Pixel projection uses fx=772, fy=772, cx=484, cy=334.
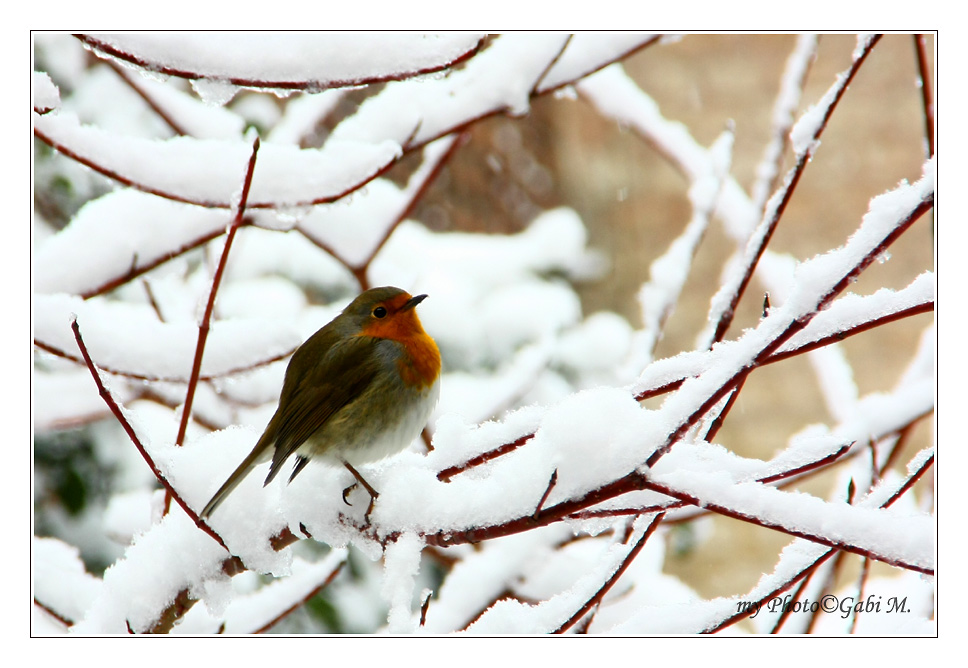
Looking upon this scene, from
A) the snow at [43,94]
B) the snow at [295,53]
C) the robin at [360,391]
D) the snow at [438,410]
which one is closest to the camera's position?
the snow at [438,410]

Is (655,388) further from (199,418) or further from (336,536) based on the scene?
(199,418)

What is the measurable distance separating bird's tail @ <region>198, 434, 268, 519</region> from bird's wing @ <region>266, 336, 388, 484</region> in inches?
3.1

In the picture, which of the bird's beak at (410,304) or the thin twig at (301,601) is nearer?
the thin twig at (301,601)

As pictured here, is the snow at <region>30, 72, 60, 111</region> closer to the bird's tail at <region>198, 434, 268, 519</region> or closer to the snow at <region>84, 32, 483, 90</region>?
the snow at <region>84, 32, 483, 90</region>

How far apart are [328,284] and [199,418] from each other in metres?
1.09

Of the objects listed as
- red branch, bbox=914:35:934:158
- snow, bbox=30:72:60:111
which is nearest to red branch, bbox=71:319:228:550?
snow, bbox=30:72:60:111

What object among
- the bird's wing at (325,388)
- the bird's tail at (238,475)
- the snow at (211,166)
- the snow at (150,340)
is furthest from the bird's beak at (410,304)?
the bird's tail at (238,475)

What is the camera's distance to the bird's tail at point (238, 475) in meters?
1.04

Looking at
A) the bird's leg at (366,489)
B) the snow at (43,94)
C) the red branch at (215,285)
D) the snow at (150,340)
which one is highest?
the snow at (43,94)

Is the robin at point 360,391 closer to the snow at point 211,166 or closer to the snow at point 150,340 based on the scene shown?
the snow at point 150,340

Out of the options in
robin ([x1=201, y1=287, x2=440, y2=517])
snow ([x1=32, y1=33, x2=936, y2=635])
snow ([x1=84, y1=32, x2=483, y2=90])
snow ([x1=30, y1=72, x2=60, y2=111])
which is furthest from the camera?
robin ([x1=201, y1=287, x2=440, y2=517])

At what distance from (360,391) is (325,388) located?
0.07m

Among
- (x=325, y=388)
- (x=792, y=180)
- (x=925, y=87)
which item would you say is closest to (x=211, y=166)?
(x=325, y=388)

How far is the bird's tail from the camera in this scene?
1037mm
